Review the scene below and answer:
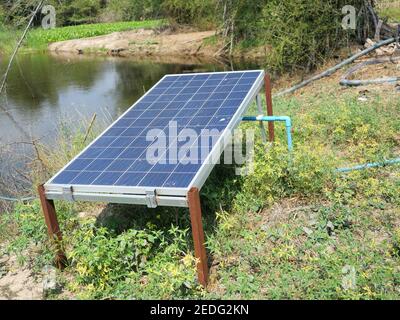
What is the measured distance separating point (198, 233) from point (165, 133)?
1.41 metres

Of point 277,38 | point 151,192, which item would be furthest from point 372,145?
point 277,38

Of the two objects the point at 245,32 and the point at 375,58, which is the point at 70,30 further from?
the point at 375,58

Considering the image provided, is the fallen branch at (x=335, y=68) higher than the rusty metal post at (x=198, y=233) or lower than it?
lower

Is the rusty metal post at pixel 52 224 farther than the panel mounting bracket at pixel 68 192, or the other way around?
the rusty metal post at pixel 52 224

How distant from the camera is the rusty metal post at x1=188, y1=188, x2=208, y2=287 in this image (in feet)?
11.5

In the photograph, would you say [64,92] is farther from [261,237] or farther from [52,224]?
[261,237]

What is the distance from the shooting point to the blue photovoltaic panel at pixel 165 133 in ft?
12.8

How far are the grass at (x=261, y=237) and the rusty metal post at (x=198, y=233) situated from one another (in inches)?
3.3

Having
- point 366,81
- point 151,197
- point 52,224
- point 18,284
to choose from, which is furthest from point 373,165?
point 366,81

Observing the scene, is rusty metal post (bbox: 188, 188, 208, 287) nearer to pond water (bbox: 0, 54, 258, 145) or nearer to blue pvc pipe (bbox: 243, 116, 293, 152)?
blue pvc pipe (bbox: 243, 116, 293, 152)

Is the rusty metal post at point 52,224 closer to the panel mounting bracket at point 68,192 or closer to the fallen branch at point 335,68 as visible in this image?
the panel mounting bracket at point 68,192

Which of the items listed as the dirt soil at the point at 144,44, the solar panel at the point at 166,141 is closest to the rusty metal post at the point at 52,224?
the solar panel at the point at 166,141

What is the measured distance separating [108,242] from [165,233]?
710 mm

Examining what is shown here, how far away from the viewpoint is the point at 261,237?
4.36 meters
